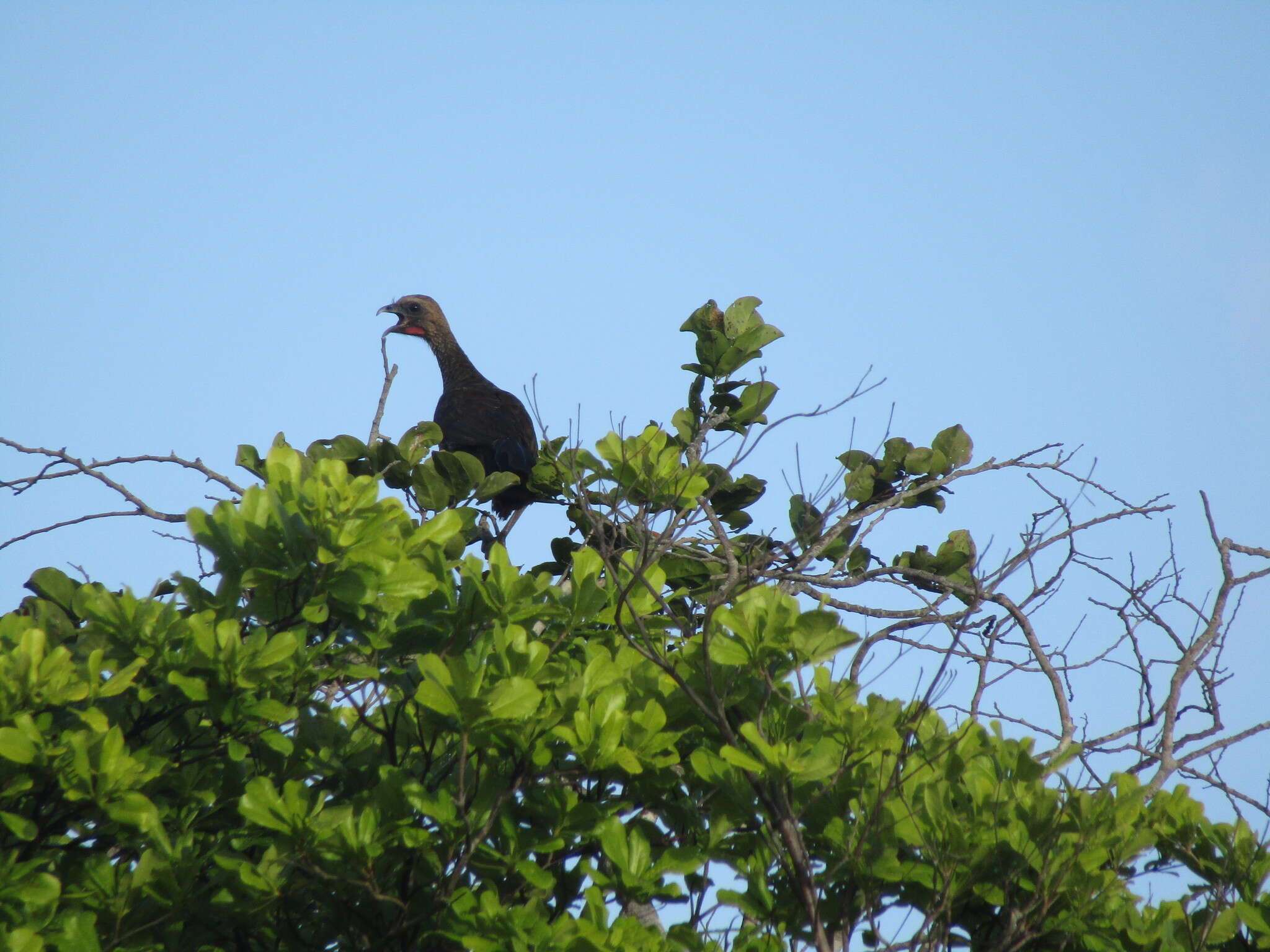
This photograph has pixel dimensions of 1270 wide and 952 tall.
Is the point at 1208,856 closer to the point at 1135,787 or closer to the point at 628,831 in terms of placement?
the point at 1135,787

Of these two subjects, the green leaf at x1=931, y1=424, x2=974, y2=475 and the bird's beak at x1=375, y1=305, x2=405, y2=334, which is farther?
the bird's beak at x1=375, y1=305, x2=405, y2=334

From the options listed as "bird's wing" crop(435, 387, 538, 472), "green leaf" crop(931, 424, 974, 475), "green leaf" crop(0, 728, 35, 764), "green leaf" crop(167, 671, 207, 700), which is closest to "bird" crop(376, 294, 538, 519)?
"bird's wing" crop(435, 387, 538, 472)

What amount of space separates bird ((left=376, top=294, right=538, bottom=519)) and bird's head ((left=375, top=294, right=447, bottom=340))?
0.18 m

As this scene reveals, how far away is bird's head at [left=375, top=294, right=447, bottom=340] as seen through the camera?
8.52m

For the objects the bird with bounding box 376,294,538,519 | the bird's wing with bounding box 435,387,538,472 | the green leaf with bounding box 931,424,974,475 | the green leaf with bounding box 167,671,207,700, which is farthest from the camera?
the bird's wing with bounding box 435,387,538,472

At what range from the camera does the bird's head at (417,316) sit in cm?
852

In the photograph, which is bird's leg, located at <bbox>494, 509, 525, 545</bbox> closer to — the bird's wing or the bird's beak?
the bird's wing

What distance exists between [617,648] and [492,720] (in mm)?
642

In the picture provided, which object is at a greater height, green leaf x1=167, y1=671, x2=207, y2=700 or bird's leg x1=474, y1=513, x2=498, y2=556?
bird's leg x1=474, y1=513, x2=498, y2=556

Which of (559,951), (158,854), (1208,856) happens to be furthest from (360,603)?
(1208,856)

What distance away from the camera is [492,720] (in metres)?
2.01

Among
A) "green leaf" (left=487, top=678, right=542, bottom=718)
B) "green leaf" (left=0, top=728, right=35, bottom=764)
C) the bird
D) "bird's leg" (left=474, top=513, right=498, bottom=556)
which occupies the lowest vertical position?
"green leaf" (left=0, top=728, right=35, bottom=764)

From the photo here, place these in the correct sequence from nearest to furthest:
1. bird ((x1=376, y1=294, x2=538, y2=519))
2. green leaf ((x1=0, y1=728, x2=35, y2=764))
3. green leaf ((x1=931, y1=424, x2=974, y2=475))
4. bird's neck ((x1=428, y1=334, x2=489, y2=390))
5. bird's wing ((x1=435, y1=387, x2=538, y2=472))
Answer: green leaf ((x1=0, y1=728, x2=35, y2=764))
green leaf ((x1=931, y1=424, x2=974, y2=475))
bird ((x1=376, y1=294, x2=538, y2=519))
bird's wing ((x1=435, y1=387, x2=538, y2=472))
bird's neck ((x1=428, y1=334, x2=489, y2=390))

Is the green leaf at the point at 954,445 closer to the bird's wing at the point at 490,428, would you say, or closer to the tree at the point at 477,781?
the tree at the point at 477,781
